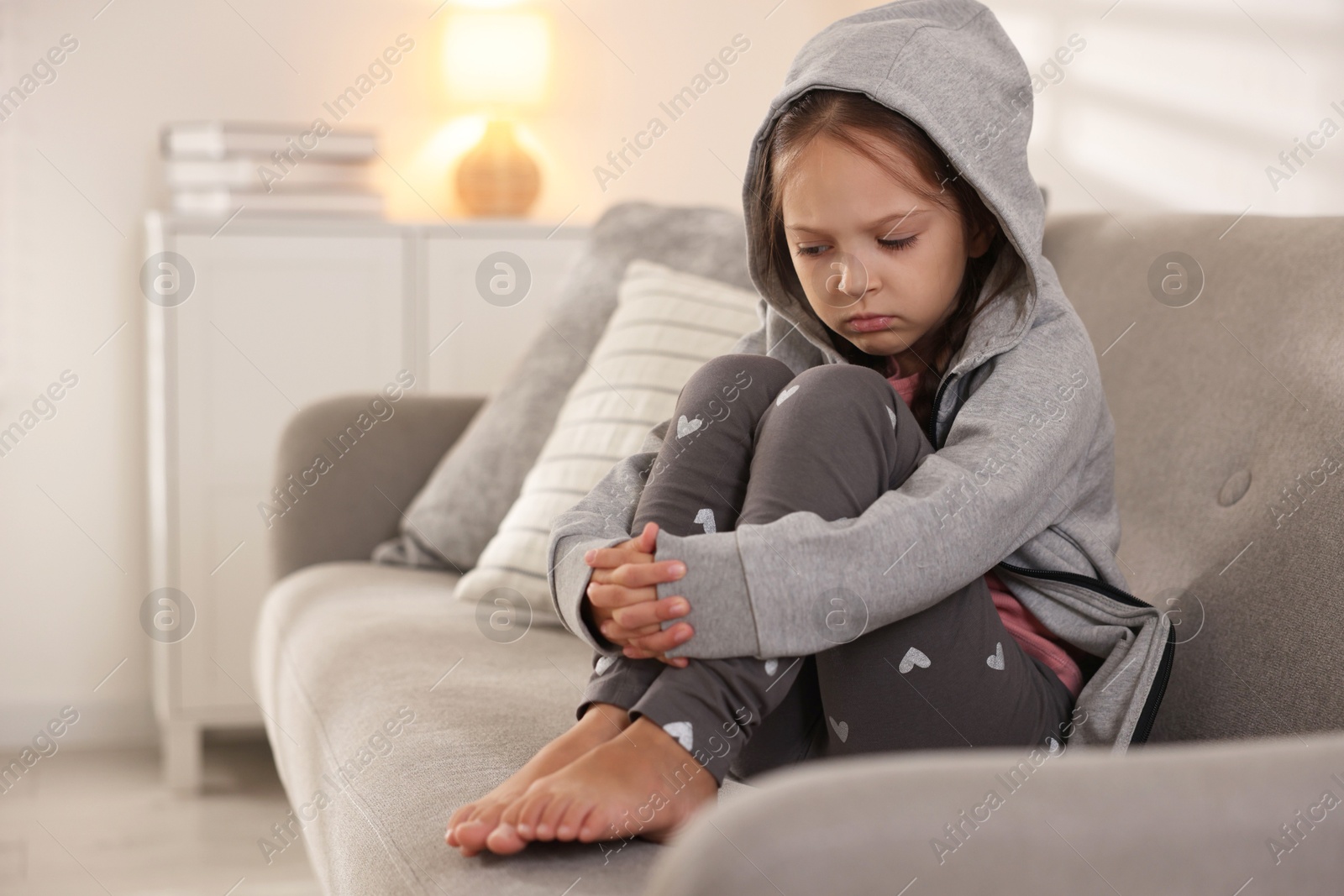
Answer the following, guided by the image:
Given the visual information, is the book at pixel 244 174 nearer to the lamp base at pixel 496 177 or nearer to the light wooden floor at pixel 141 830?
the lamp base at pixel 496 177

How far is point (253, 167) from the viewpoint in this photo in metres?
2.10

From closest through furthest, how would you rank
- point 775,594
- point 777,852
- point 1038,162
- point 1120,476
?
point 777,852
point 775,594
point 1120,476
point 1038,162

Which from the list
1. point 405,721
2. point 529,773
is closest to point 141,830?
point 405,721

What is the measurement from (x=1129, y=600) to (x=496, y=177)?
1.75 metres

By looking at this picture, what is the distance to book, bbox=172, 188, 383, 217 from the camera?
82.4 inches

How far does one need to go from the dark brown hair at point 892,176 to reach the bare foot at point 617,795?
15.5 inches

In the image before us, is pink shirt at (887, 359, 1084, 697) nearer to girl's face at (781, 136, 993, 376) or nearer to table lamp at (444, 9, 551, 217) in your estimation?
girl's face at (781, 136, 993, 376)

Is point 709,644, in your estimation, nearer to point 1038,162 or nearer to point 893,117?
point 893,117

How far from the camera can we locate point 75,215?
2.27 metres

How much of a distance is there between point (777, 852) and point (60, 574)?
2262mm

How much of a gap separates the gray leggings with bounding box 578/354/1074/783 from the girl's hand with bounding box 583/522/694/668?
0.02 m

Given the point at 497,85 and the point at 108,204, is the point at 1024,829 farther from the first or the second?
the point at 108,204

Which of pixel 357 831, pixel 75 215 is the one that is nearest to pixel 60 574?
pixel 75 215

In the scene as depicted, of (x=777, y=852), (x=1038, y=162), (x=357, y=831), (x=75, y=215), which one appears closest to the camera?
(x=777, y=852)
